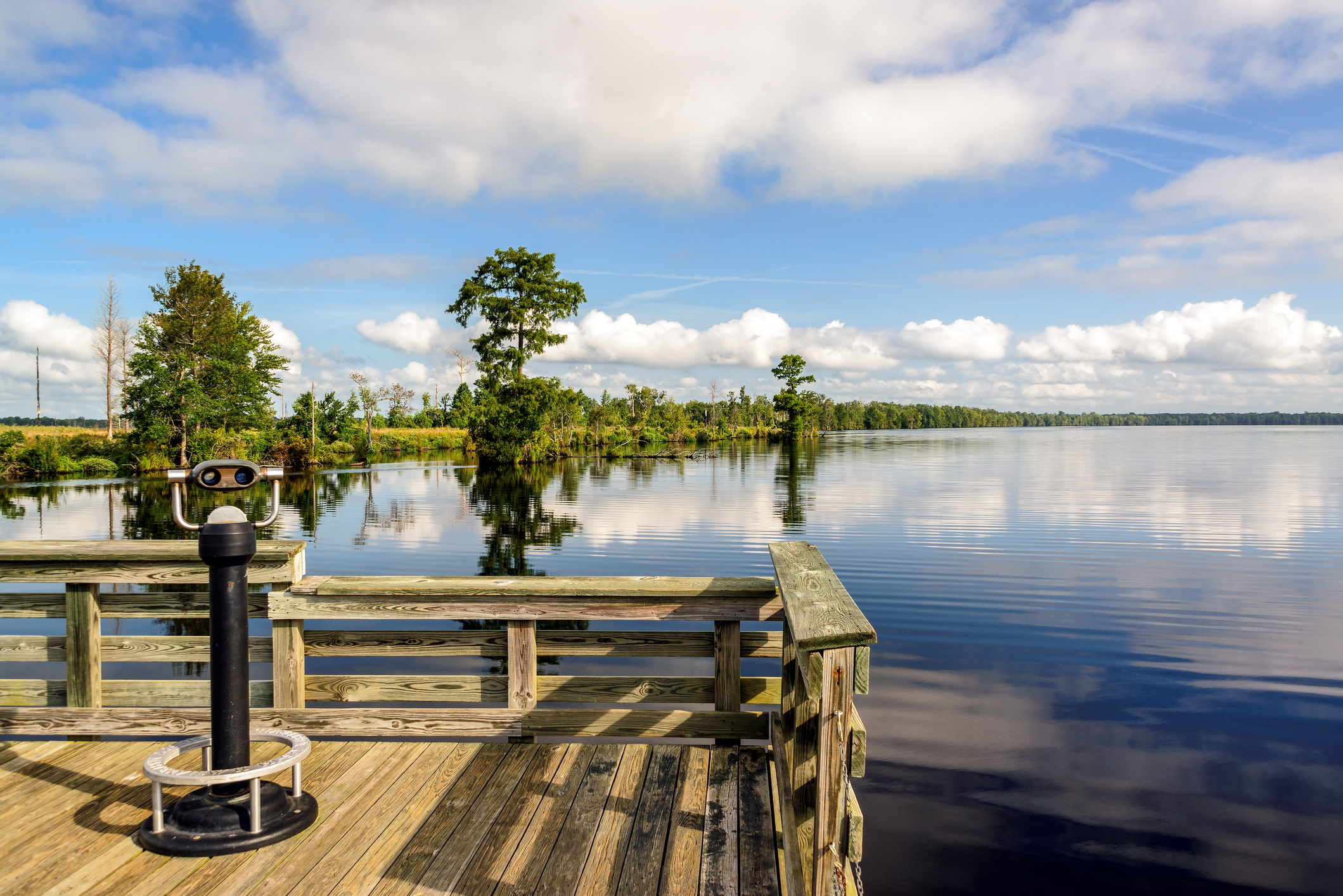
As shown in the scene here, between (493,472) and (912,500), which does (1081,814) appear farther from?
(493,472)

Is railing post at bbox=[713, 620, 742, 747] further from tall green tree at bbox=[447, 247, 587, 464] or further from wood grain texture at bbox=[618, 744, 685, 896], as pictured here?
tall green tree at bbox=[447, 247, 587, 464]

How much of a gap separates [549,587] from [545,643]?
1.00 feet

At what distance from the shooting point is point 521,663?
3557mm

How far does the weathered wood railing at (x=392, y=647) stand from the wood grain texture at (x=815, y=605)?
0.47 ft

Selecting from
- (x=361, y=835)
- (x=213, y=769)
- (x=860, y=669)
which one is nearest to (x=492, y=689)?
(x=361, y=835)

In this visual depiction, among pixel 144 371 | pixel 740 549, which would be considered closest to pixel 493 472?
pixel 144 371

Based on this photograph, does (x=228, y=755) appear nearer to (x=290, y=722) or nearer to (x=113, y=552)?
(x=290, y=722)

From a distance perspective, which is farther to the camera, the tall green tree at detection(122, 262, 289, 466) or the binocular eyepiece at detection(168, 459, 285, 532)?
the tall green tree at detection(122, 262, 289, 466)

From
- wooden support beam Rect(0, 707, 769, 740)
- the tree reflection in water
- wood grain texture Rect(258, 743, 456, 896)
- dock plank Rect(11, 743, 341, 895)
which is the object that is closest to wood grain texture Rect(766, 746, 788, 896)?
wooden support beam Rect(0, 707, 769, 740)

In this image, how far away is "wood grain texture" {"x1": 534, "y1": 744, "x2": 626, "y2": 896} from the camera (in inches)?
99.4

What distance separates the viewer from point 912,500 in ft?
→ 76.0

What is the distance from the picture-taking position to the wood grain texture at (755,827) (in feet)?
8.32

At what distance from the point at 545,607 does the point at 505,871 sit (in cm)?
116

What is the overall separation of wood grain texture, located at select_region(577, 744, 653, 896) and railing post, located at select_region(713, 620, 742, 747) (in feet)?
1.42
